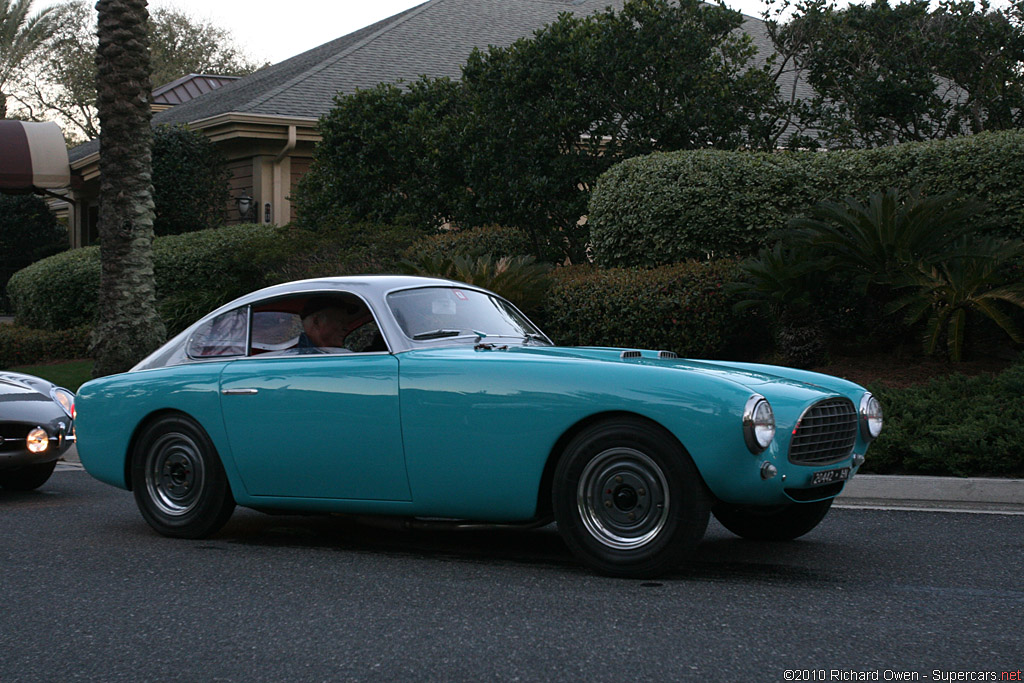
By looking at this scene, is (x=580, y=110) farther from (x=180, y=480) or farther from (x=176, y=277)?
(x=180, y=480)

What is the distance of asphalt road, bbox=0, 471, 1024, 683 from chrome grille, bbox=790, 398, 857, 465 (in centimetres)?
59

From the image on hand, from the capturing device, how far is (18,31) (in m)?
43.7

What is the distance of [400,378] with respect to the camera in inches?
230

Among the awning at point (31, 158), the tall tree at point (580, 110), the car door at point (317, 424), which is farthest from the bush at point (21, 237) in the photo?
the car door at point (317, 424)

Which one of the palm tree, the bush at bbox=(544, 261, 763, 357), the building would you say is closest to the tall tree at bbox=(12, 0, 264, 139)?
the palm tree

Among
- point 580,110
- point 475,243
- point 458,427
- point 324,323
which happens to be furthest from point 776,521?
point 580,110

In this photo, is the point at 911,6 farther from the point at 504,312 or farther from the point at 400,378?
the point at 400,378

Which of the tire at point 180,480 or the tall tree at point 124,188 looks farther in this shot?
the tall tree at point 124,188

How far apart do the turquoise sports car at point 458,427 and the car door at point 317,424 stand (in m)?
0.01

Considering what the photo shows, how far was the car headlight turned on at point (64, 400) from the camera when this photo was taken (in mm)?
A: 8414

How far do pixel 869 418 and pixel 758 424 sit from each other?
1.04m

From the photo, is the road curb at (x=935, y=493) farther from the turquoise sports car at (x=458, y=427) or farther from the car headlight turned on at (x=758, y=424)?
the car headlight turned on at (x=758, y=424)

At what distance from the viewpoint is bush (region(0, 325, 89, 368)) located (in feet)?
61.5

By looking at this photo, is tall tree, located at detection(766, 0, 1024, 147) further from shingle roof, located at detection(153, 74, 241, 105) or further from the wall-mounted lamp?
shingle roof, located at detection(153, 74, 241, 105)
